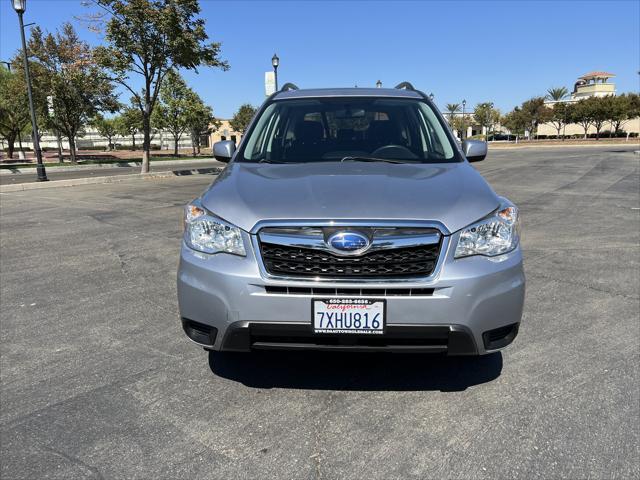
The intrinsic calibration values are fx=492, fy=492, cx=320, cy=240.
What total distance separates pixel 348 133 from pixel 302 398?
2.09 meters

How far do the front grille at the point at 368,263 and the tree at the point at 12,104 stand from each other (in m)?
34.7

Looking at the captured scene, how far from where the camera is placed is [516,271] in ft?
8.74

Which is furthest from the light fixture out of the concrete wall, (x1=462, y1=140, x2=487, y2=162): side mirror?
the concrete wall

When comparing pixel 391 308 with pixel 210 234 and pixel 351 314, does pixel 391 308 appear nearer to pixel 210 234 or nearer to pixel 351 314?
pixel 351 314

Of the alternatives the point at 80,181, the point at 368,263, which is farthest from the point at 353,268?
the point at 80,181

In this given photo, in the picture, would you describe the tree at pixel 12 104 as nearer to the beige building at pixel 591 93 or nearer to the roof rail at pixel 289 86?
the roof rail at pixel 289 86

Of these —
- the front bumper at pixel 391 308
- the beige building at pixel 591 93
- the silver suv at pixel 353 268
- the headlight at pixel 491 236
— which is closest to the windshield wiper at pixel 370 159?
the silver suv at pixel 353 268

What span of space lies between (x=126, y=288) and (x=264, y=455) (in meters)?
3.28

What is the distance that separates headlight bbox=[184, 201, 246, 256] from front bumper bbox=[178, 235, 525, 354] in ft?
0.16

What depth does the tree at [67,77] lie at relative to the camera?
29.4 metres

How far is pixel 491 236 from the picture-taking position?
268 centimetres

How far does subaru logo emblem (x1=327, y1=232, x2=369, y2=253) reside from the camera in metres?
2.52

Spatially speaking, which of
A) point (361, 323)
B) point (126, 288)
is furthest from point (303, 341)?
point (126, 288)

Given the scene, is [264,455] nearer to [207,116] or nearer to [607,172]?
[607,172]
